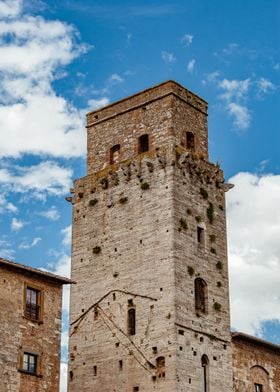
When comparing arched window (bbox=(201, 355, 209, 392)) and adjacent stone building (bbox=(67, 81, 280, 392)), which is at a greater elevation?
adjacent stone building (bbox=(67, 81, 280, 392))

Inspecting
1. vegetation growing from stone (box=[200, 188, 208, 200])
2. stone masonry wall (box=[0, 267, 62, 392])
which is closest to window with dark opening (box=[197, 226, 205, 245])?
vegetation growing from stone (box=[200, 188, 208, 200])

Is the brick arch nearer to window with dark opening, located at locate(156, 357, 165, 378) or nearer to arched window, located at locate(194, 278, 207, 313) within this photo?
arched window, located at locate(194, 278, 207, 313)

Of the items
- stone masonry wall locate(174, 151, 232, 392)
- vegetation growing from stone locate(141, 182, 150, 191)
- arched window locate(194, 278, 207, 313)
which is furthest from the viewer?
vegetation growing from stone locate(141, 182, 150, 191)

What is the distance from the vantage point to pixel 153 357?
45.9 meters

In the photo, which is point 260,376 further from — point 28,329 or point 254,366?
point 28,329

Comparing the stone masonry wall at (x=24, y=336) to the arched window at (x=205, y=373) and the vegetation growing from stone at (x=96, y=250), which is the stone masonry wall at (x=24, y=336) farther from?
the arched window at (x=205, y=373)

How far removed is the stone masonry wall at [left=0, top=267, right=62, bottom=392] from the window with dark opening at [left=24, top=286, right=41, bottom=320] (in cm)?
27

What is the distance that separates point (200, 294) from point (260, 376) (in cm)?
716

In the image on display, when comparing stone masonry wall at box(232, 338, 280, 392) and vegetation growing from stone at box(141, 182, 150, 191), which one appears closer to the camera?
vegetation growing from stone at box(141, 182, 150, 191)

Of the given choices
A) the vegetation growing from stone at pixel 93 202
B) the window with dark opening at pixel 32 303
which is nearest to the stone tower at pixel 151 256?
the vegetation growing from stone at pixel 93 202

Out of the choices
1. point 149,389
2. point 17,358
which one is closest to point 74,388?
point 149,389

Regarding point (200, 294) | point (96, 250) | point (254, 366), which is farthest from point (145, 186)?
point (254, 366)

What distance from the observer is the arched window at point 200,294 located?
158ft

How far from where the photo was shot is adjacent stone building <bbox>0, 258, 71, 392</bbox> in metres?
40.1
